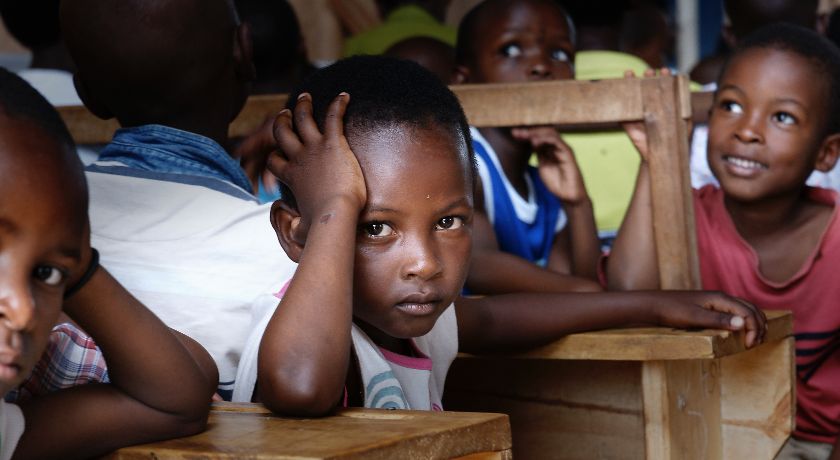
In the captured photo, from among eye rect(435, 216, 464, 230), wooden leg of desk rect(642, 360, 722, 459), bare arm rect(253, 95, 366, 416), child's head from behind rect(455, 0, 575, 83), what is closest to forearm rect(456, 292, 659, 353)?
wooden leg of desk rect(642, 360, 722, 459)

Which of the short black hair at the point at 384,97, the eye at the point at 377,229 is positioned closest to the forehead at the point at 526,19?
the short black hair at the point at 384,97

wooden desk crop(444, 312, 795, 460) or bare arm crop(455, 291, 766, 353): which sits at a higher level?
bare arm crop(455, 291, 766, 353)

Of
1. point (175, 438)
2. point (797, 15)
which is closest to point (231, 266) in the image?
point (175, 438)

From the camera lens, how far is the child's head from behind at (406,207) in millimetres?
1547

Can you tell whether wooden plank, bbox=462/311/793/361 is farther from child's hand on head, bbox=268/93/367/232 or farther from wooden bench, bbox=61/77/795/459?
child's hand on head, bbox=268/93/367/232

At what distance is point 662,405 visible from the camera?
1966mm

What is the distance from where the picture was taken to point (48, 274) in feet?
3.45

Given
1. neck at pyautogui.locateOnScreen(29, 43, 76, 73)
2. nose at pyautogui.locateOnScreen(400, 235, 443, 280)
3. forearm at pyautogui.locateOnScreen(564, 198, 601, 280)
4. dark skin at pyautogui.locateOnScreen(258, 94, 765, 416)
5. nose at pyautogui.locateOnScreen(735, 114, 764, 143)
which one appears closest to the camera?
dark skin at pyautogui.locateOnScreen(258, 94, 765, 416)

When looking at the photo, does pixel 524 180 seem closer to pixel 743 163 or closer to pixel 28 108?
pixel 743 163

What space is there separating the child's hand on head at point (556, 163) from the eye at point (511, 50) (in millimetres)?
566

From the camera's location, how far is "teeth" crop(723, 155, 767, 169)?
104 inches

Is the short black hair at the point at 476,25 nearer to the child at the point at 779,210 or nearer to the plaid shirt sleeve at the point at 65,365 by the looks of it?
the child at the point at 779,210

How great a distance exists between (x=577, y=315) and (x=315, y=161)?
63cm

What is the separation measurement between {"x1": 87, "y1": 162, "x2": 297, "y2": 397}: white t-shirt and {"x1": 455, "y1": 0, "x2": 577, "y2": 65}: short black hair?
67.5 inches
